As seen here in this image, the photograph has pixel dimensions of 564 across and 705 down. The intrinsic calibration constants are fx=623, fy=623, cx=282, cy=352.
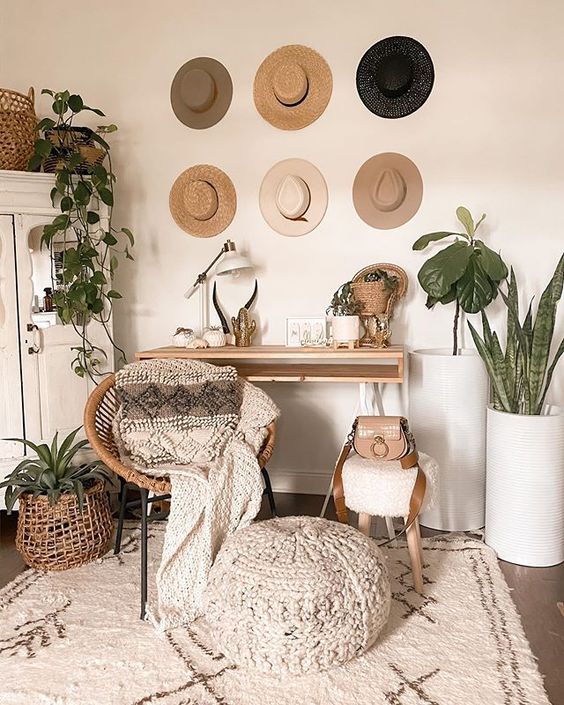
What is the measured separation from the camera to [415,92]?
2994 millimetres

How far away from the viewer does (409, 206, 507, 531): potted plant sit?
105 inches

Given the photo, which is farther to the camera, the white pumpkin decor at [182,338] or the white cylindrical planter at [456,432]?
the white pumpkin decor at [182,338]

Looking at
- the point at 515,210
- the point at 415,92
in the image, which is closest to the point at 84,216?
the point at 415,92

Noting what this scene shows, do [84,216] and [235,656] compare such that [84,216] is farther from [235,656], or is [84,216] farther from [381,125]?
[235,656]

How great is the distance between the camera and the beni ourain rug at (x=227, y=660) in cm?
166

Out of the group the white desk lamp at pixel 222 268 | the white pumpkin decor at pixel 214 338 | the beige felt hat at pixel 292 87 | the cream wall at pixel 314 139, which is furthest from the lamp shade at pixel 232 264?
the beige felt hat at pixel 292 87

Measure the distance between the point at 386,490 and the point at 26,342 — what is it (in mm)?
1802

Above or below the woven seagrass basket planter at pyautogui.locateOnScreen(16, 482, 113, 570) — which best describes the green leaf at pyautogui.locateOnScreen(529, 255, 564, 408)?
above

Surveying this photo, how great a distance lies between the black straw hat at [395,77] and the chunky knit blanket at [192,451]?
5.03ft

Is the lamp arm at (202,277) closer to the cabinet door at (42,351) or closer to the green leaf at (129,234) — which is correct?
the green leaf at (129,234)

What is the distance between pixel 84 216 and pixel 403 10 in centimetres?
182

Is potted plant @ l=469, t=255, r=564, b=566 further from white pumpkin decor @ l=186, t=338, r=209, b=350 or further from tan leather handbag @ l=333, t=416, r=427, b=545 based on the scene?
white pumpkin decor @ l=186, t=338, r=209, b=350

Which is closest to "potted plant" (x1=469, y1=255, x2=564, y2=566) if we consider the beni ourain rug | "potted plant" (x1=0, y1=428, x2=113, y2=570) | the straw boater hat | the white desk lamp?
the beni ourain rug

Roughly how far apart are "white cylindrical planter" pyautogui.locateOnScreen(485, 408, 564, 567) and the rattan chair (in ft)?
3.05
